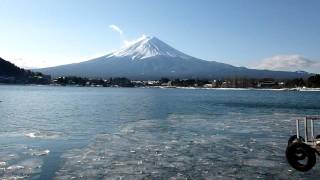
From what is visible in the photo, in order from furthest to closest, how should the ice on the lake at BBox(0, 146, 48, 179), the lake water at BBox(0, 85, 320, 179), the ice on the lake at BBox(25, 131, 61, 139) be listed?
1. the ice on the lake at BBox(25, 131, 61, 139)
2. the lake water at BBox(0, 85, 320, 179)
3. the ice on the lake at BBox(0, 146, 48, 179)

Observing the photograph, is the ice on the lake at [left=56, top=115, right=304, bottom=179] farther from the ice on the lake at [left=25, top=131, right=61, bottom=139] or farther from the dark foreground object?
the ice on the lake at [left=25, top=131, right=61, bottom=139]

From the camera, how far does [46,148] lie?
20.0 meters

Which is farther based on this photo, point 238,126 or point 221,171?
point 238,126

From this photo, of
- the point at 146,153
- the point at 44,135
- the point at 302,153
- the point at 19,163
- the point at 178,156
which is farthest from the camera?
the point at 44,135

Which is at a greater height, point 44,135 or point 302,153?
point 302,153

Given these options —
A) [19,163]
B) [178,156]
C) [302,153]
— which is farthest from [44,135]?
[302,153]

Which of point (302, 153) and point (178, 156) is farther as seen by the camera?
point (178, 156)

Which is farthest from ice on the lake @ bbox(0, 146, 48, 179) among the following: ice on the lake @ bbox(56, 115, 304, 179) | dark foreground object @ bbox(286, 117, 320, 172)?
dark foreground object @ bbox(286, 117, 320, 172)

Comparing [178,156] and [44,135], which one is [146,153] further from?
[44,135]

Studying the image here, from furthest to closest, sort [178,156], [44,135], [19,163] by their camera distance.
A: 1. [44,135]
2. [178,156]
3. [19,163]

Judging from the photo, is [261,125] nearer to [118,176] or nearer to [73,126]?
[73,126]

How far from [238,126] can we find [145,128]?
6108 mm

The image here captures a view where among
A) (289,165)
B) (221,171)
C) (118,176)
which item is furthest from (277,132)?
(118,176)

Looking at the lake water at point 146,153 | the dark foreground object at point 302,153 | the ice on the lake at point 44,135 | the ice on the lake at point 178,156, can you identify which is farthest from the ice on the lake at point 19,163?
the dark foreground object at point 302,153
